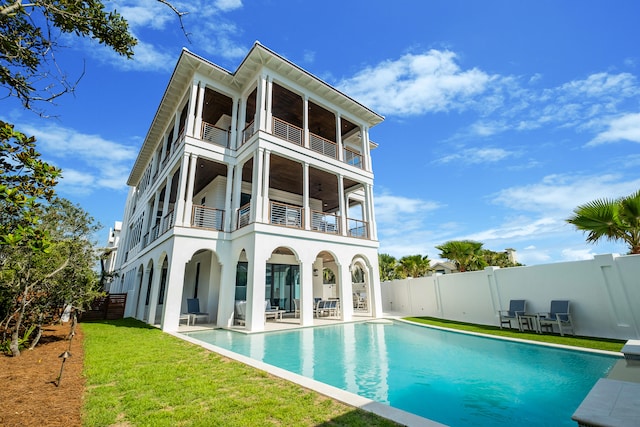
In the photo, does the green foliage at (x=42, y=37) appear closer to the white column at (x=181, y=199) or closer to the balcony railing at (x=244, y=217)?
the white column at (x=181, y=199)

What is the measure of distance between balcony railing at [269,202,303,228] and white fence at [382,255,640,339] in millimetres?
8081

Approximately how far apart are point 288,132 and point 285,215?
421 cm

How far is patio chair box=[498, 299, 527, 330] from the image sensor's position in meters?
10.6

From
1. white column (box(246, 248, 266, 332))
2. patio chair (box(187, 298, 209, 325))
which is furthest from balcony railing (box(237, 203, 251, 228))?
patio chair (box(187, 298, 209, 325))

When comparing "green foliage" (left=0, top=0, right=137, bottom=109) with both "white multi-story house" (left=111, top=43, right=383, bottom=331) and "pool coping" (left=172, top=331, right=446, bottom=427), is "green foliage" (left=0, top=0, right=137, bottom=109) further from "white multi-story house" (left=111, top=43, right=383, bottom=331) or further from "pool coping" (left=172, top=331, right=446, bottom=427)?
"white multi-story house" (left=111, top=43, right=383, bottom=331)

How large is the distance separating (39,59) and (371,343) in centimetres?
913

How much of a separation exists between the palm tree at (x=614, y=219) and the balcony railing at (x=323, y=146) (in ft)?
33.6

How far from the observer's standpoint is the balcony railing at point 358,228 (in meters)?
14.9

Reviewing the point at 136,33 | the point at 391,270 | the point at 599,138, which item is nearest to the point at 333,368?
the point at 136,33

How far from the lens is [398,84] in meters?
11.0

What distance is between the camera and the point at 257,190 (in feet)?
37.9

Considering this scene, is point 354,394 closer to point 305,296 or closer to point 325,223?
point 305,296

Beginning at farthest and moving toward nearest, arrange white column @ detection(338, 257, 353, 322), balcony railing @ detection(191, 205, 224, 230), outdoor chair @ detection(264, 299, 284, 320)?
outdoor chair @ detection(264, 299, 284, 320)
white column @ detection(338, 257, 353, 322)
balcony railing @ detection(191, 205, 224, 230)

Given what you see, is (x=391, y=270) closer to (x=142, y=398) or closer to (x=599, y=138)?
(x=599, y=138)
